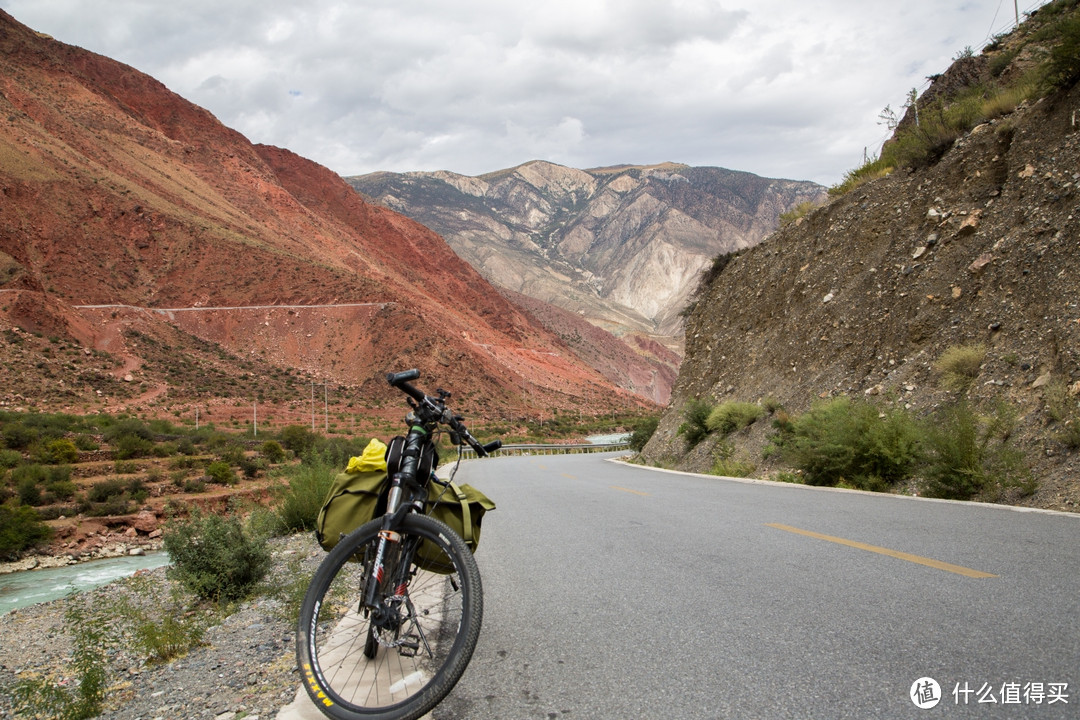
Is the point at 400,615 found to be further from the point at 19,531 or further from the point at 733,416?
the point at 19,531

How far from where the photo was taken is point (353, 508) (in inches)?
154

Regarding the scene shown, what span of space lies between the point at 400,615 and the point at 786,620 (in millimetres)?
2276

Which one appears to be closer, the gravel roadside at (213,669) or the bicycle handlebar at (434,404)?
the bicycle handlebar at (434,404)

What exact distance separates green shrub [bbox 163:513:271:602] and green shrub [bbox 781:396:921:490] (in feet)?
30.9

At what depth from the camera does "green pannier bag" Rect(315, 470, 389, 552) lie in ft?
12.7

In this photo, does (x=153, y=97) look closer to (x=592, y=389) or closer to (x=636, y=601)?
(x=592, y=389)

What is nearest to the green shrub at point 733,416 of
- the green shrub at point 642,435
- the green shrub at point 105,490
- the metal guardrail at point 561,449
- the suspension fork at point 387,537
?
the suspension fork at point 387,537

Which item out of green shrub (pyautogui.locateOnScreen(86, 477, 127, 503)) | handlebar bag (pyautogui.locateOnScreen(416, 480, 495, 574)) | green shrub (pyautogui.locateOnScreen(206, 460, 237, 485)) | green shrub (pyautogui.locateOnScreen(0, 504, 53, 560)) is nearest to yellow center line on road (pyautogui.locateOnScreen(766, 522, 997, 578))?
handlebar bag (pyautogui.locateOnScreen(416, 480, 495, 574))

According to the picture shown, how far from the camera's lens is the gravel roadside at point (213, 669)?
399 cm

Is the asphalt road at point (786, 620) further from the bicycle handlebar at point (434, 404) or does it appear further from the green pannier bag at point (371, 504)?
the bicycle handlebar at point (434, 404)

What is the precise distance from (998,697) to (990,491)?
778 centimetres

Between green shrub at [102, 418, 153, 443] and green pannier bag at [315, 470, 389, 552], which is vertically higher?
green pannier bag at [315, 470, 389, 552]

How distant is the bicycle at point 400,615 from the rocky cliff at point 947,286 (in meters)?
8.10

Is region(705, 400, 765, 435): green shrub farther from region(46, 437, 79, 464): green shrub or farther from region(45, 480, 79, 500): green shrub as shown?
region(46, 437, 79, 464): green shrub
